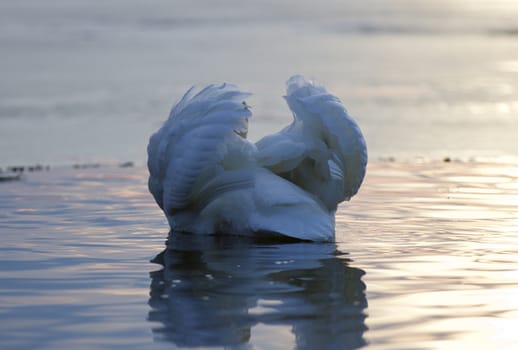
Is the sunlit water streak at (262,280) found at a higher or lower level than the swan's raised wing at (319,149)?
lower

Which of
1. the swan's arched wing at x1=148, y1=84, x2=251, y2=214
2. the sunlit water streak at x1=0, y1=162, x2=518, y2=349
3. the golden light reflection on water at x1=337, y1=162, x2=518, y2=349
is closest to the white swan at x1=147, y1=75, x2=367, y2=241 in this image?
the swan's arched wing at x1=148, y1=84, x2=251, y2=214

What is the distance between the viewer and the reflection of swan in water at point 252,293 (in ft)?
22.9

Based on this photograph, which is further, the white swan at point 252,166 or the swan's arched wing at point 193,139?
the white swan at point 252,166

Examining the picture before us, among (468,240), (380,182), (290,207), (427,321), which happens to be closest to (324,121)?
(290,207)

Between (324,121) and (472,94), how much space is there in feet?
57.7

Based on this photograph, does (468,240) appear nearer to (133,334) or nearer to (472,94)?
(133,334)

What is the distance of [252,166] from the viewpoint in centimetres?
1084

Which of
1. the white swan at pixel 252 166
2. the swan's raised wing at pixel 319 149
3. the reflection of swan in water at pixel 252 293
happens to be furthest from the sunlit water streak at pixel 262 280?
the swan's raised wing at pixel 319 149

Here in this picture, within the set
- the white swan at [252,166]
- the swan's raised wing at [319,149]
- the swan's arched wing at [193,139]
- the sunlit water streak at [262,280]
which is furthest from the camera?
the swan's raised wing at [319,149]

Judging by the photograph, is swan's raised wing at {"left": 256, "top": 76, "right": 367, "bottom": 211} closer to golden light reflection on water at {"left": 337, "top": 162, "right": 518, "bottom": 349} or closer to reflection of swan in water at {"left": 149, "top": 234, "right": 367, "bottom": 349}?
golden light reflection on water at {"left": 337, "top": 162, "right": 518, "bottom": 349}

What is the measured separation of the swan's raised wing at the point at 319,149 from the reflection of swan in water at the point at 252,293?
0.75m

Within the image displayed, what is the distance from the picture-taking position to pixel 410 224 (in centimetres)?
1172

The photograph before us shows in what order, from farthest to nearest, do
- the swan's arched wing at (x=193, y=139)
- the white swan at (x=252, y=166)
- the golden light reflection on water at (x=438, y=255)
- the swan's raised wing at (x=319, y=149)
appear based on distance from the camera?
the swan's raised wing at (x=319, y=149)
the white swan at (x=252, y=166)
the swan's arched wing at (x=193, y=139)
the golden light reflection on water at (x=438, y=255)

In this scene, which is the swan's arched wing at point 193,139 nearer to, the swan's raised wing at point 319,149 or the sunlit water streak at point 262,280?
the swan's raised wing at point 319,149
